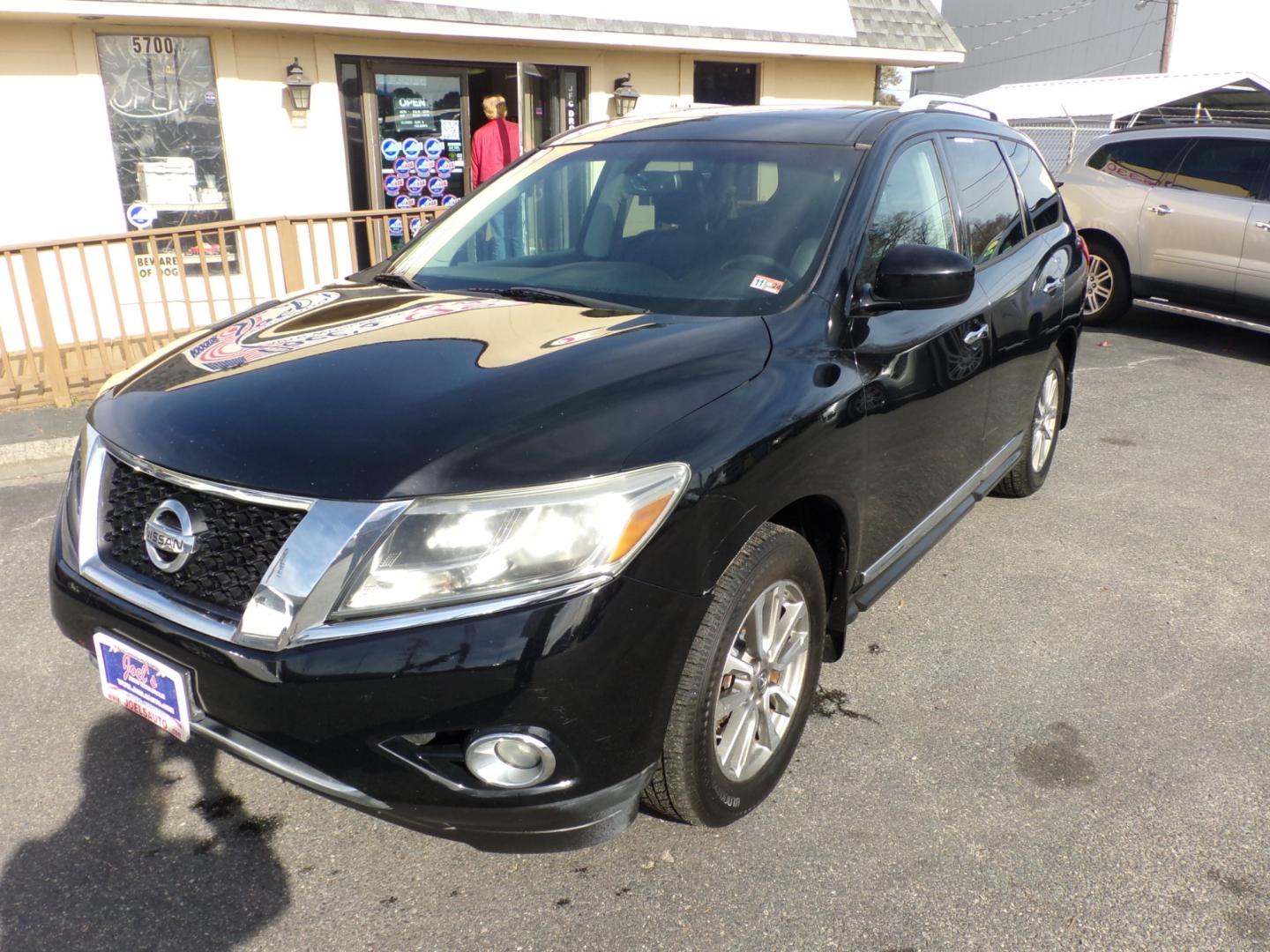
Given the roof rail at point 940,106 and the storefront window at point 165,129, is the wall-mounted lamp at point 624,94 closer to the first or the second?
the storefront window at point 165,129

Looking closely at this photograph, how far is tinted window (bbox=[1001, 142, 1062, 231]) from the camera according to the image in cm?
459

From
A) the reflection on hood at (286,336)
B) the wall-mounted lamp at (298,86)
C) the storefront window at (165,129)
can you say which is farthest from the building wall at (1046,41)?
the reflection on hood at (286,336)

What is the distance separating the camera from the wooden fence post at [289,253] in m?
7.50

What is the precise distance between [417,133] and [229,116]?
1825 mm

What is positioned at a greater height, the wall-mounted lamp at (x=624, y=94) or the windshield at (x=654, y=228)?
the wall-mounted lamp at (x=624, y=94)

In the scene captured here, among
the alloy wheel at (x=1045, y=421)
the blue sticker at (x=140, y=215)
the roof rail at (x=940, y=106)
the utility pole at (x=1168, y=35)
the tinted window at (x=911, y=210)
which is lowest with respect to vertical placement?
the alloy wheel at (x=1045, y=421)

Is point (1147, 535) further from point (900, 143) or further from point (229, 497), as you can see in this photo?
point (229, 497)

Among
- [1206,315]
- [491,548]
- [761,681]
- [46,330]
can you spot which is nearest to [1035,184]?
[761,681]

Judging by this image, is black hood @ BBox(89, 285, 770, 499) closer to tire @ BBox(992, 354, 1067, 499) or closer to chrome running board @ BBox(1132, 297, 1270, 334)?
tire @ BBox(992, 354, 1067, 499)

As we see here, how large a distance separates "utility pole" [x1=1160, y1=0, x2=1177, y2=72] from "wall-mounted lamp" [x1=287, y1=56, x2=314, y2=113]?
987 inches

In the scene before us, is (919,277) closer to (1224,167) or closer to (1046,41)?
(1224,167)

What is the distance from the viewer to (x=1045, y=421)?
510cm

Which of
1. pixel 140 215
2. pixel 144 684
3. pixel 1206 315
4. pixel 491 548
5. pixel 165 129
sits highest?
pixel 165 129

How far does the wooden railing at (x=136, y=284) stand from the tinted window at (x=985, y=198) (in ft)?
11.4
